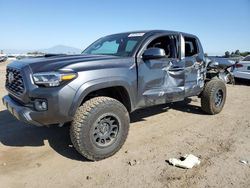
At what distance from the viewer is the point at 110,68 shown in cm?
379

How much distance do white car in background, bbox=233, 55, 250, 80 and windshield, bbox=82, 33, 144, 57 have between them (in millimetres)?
8204

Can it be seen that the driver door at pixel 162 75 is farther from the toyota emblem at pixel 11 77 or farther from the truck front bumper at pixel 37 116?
the toyota emblem at pixel 11 77

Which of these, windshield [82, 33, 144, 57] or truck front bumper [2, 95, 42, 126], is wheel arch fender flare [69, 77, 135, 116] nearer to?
truck front bumper [2, 95, 42, 126]

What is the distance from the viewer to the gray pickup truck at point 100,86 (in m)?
3.33

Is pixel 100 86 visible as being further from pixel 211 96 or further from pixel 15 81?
pixel 211 96

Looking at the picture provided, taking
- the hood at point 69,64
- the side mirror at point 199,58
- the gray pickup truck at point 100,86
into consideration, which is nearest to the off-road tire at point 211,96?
the side mirror at point 199,58

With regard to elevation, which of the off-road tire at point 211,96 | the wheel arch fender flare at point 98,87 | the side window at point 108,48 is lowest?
the off-road tire at point 211,96

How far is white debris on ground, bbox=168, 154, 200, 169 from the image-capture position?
3544 mm

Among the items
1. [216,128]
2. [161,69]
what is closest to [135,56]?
[161,69]

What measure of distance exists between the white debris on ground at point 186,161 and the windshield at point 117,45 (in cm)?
183

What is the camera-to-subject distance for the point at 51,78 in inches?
130

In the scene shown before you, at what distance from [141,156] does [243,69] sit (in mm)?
9327

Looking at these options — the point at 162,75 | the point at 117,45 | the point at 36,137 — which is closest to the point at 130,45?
the point at 117,45

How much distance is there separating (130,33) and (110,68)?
5.03ft
